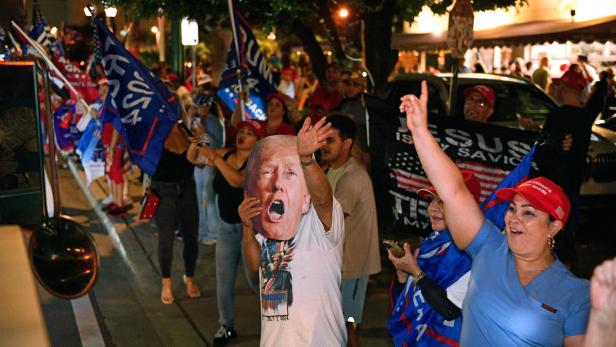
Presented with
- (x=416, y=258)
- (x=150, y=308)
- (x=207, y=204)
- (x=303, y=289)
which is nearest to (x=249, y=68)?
(x=207, y=204)

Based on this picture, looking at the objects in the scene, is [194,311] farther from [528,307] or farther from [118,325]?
[528,307]

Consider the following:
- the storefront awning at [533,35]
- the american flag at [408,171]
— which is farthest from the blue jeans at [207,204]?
the storefront awning at [533,35]

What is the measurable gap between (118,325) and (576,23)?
12.3 meters

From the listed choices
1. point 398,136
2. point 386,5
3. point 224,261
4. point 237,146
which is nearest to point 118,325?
point 224,261

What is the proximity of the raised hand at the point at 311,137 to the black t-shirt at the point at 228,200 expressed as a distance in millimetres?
3019

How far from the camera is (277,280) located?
4.43m

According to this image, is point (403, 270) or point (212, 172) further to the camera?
point (212, 172)

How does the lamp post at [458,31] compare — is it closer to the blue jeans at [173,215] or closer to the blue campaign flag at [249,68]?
the blue campaign flag at [249,68]

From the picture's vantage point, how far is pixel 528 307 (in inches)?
138

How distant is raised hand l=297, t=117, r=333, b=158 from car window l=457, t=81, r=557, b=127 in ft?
26.7

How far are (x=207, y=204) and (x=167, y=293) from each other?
2.70 metres

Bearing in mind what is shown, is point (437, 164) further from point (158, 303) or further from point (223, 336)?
point (158, 303)

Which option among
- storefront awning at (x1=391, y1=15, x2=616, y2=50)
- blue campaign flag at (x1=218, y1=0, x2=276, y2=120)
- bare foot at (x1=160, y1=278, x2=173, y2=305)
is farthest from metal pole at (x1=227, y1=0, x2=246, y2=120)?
storefront awning at (x1=391, y1=15, x2=616, y2=50)

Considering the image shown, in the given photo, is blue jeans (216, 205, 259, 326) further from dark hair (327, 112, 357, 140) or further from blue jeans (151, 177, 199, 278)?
dark hair (327, 112, 357, 140)
